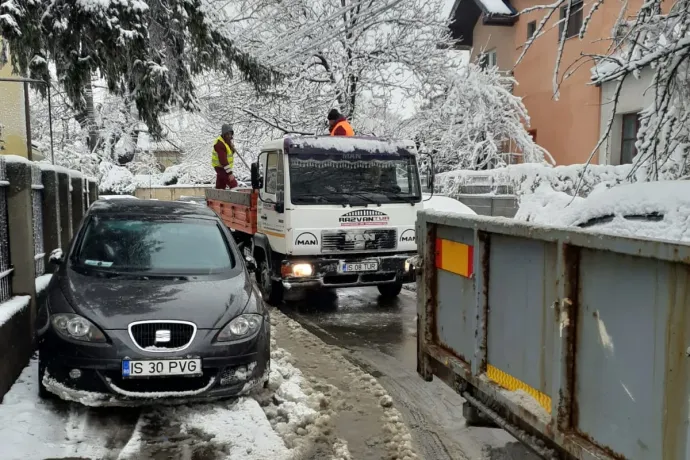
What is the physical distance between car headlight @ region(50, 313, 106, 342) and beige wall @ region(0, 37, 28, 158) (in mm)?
6339

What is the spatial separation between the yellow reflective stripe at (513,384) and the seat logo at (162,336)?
→ 7.61 ft

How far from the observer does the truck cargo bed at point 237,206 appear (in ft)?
31.7

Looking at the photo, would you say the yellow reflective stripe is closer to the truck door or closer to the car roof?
the car roof

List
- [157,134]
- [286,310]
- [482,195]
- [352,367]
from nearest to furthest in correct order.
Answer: [352,367]
[286,310]
[157,134]
[482,195]

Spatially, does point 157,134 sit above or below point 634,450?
above

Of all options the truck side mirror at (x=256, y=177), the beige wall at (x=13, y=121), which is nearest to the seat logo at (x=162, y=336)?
the truck side mirror at (x=256, y=177)

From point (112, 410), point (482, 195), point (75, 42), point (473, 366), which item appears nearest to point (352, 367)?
point (112, 410)

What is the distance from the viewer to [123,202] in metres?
6.23

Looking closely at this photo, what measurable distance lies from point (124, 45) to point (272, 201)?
279 cm

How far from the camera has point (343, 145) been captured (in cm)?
847

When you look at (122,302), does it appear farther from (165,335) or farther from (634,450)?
(634,450)

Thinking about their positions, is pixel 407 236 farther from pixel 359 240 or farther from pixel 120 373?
pixel 120 373

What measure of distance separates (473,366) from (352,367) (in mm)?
2763

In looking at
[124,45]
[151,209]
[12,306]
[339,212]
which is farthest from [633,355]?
[124,45]
